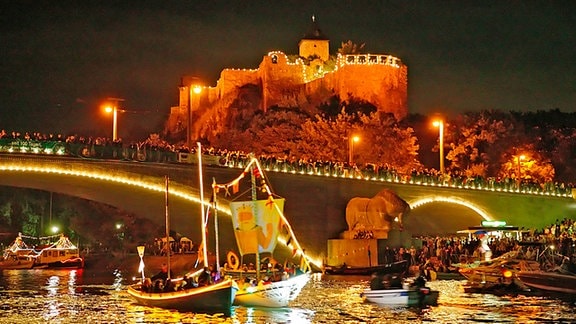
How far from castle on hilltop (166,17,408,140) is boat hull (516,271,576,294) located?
202 ft

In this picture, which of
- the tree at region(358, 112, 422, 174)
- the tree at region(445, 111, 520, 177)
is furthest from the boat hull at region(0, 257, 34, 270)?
the tree at region(445, 111, 520, 177)

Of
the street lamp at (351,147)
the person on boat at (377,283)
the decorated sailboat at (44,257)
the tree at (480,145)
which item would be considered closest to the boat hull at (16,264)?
the decorated sailboat at (44,257)

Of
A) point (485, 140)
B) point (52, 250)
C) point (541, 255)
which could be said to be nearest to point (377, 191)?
point (541, 255)

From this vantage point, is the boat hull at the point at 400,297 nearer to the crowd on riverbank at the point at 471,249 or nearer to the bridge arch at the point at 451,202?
the crowd on riverbank at the point at 471,249

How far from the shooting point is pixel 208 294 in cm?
4028

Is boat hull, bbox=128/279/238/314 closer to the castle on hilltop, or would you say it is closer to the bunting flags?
the bunting flags

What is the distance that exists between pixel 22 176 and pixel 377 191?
25.5m

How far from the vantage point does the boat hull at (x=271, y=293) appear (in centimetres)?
4194

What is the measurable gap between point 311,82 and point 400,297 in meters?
78.1

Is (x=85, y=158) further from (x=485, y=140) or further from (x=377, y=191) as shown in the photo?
(x=485, y=140)

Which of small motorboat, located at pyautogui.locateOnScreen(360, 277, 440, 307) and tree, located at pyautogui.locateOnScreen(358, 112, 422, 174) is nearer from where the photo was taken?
small motorboat, located at pyautogui.locateOnScreen(360, 277, 440, 307)

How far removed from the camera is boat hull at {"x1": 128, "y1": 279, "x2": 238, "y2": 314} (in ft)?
131

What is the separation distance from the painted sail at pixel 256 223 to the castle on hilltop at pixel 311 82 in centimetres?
6517

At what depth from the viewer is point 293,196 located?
6675cm
